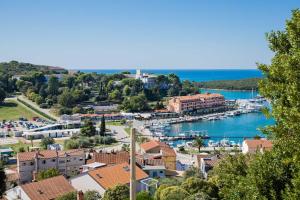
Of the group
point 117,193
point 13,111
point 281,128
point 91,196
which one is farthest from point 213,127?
point 281,128

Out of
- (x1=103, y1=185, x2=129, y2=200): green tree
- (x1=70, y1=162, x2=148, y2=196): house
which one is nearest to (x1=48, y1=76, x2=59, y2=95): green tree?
(x1=70, y1=162, x2=148, y2=196): house

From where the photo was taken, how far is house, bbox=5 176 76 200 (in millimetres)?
15914

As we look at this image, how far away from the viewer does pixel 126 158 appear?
2270 centimetres

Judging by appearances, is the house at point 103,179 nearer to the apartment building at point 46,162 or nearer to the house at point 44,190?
the house at point 44,190

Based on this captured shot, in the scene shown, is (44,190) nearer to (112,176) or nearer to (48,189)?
(48,189)

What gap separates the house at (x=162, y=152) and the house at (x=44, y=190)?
9203 millimetres

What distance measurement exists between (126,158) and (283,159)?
18180 millimetres

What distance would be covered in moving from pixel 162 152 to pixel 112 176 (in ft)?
29.4

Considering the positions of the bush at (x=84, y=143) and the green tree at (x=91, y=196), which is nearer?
the green tree at (x=91, y=196)

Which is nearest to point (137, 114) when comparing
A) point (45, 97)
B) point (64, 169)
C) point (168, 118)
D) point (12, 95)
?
point (168, 118)

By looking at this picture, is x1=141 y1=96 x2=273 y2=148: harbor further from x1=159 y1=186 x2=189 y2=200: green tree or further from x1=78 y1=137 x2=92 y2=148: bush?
x1=159 y1=186 x2=189 y2=200: green tree

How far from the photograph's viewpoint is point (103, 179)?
17.3 meters

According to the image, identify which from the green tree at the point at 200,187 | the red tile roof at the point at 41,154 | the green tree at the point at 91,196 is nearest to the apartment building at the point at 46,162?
the red tile roof at the point at 41,154

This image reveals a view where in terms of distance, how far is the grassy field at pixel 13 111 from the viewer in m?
51.1
